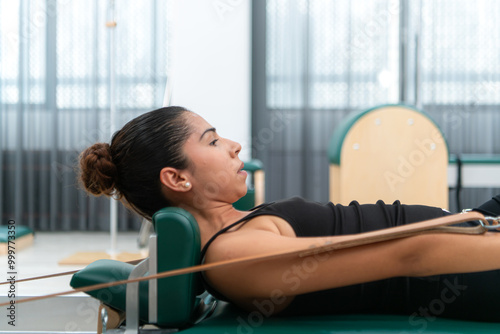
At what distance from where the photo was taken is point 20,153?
338 centimetres

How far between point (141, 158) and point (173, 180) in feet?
0.24

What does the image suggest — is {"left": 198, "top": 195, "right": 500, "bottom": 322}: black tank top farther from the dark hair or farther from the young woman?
the dark hair

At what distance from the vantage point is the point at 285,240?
2.56 feet

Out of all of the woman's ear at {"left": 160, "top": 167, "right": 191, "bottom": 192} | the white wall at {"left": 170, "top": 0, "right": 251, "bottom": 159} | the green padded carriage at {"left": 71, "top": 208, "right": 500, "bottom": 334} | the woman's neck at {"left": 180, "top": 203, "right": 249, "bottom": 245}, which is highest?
the white wall at {"left": 170, "top": 0, "right": 251, "bottom": 159}

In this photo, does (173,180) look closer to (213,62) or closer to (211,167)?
(211,167)

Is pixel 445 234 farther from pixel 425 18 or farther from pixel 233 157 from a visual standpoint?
pixel 425 18

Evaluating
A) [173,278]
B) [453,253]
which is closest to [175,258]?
[173,278]

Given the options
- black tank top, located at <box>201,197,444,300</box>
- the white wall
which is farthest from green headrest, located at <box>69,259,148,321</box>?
the white wall

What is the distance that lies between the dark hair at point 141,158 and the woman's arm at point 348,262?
18cm

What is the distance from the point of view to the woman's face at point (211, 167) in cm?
91

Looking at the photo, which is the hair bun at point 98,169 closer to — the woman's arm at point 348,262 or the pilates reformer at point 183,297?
the pilates reformer at point 183,297

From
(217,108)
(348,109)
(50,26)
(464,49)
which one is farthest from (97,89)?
(464,49)

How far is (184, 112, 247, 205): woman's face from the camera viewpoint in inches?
36.0

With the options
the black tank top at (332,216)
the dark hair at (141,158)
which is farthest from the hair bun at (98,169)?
the black tank top at (332,216)
